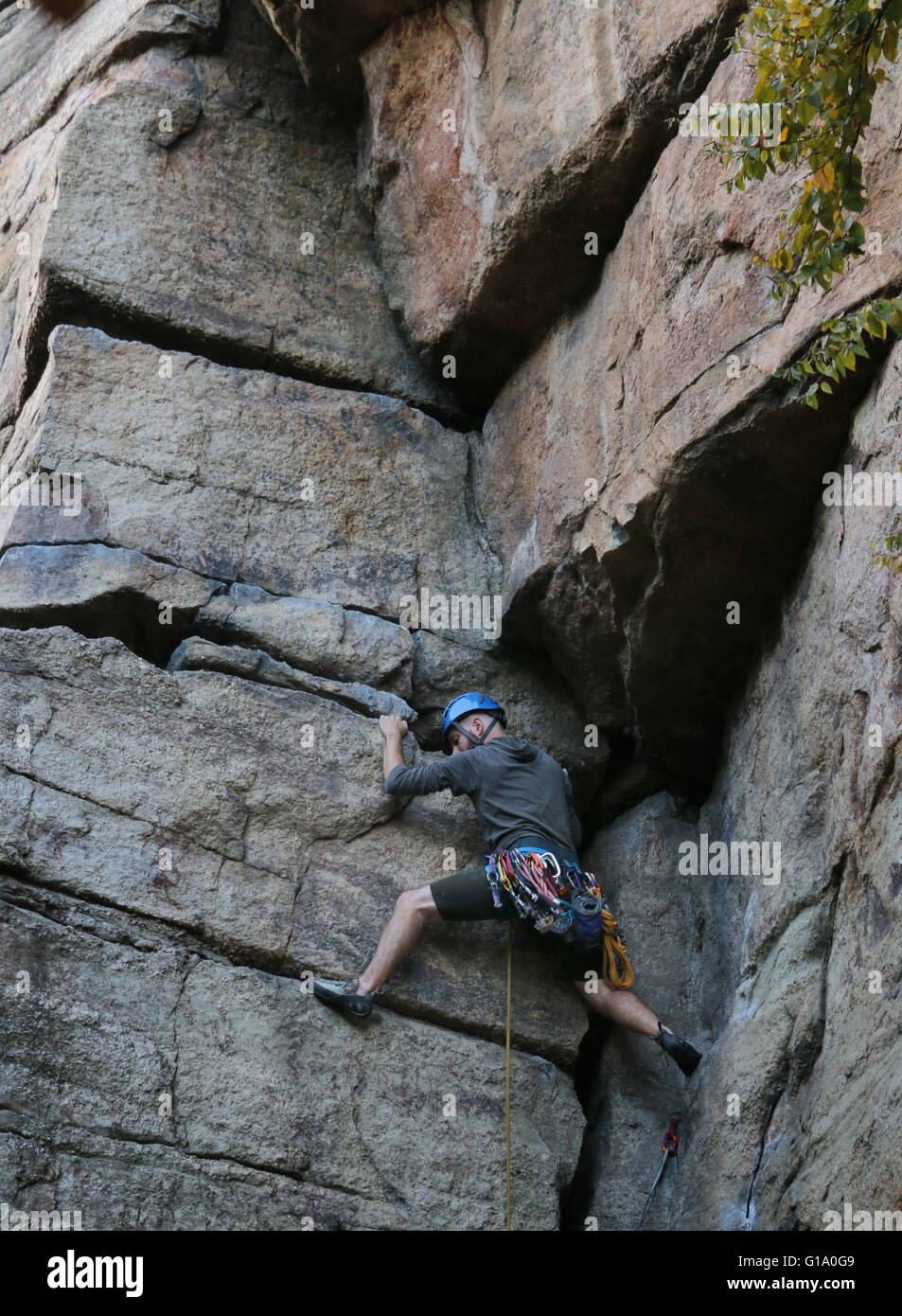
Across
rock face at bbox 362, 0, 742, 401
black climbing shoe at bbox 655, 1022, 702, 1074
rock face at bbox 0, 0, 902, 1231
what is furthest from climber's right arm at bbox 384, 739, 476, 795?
rock face at bbox 362, 0, 742, 401

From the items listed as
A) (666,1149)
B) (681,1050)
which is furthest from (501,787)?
(666,1149)

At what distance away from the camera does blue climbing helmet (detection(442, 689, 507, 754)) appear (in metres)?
7.75

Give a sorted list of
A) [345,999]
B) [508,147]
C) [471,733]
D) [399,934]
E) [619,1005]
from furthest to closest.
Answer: [508,147], [471,733], [619,1005], [399,934], [345,999]

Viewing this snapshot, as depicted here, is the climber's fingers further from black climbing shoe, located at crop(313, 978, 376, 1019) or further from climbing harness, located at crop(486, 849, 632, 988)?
black climbing shoe, located at crop(313, 978, 376, 1019)

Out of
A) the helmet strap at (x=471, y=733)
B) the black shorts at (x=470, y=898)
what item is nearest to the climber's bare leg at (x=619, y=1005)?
the black shorts at (x=470, y=898)

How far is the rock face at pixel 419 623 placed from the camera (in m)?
6.36

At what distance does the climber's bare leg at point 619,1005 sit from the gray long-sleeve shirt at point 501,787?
0.66m

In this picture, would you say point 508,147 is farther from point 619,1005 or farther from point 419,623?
point 619,1005

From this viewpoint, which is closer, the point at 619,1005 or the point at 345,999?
the point at 345,999

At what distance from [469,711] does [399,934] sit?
4.08ft

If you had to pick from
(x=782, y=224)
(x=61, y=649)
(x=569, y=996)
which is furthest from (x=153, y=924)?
(x=782, y=224)

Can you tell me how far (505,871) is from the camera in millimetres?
7160

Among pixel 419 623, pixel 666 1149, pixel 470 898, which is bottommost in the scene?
pixel 666 1149

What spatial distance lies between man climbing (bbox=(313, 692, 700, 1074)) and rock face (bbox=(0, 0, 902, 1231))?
→ 15 centimetres
